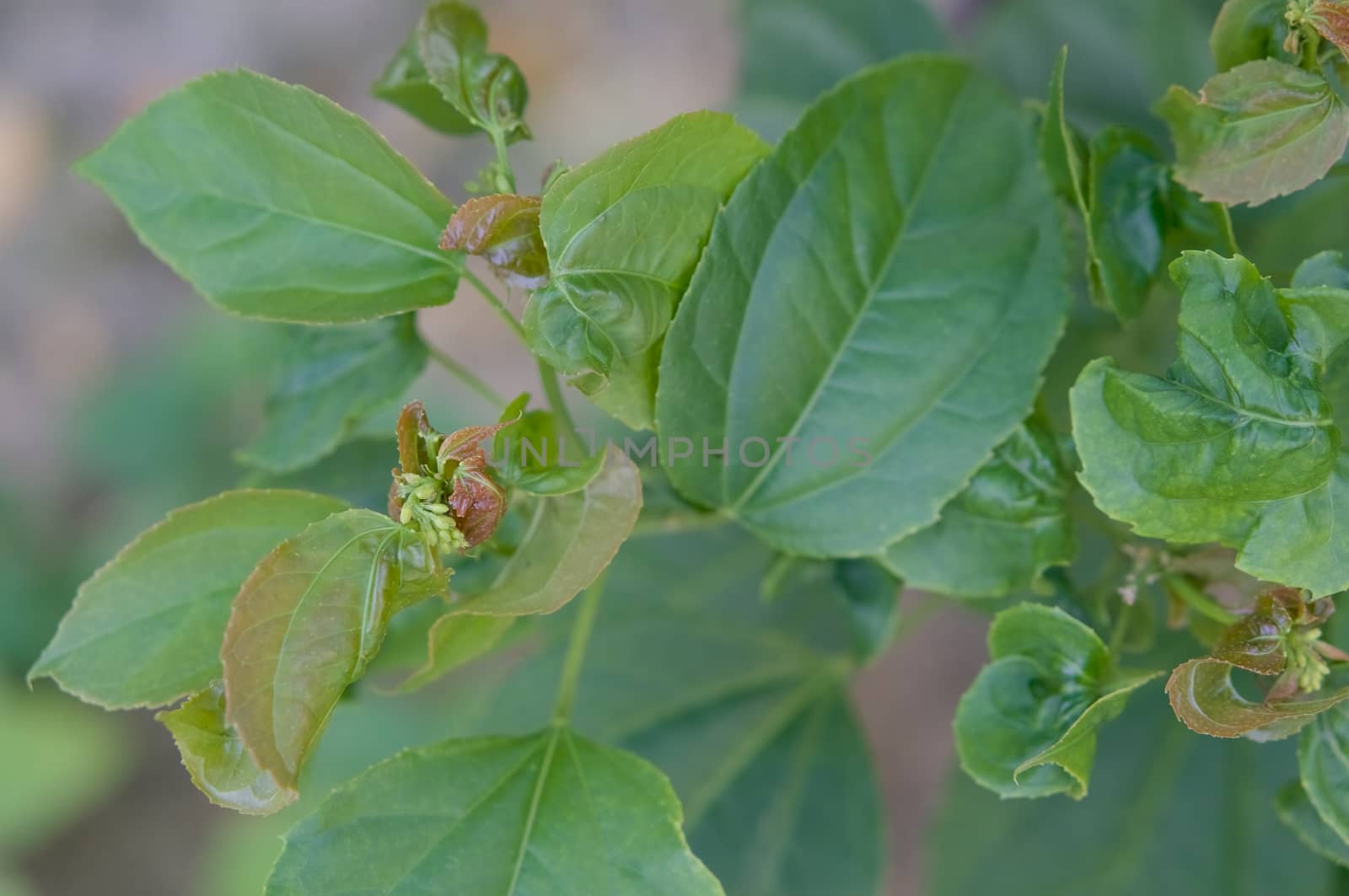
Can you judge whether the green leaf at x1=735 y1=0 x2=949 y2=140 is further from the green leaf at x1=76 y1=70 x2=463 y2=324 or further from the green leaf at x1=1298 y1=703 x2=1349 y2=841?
the green leaf at x1=1298 y1=703 x2=1349 y2=841

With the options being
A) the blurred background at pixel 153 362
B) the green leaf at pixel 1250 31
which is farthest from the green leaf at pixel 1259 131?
the blurred background at pixel 153 362

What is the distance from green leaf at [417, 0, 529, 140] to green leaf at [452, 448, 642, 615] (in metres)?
0.19

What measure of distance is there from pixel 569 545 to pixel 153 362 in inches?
60.9

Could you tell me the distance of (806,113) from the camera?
0.57 metres

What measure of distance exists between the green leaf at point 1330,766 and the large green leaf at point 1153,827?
1.07ft

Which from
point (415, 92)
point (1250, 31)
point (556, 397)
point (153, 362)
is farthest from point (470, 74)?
point (153, 362)

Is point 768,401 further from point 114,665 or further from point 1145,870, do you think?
point 1145,870

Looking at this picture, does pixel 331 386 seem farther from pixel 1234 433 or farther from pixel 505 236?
pixel 1234 433

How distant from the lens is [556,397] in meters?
0.58

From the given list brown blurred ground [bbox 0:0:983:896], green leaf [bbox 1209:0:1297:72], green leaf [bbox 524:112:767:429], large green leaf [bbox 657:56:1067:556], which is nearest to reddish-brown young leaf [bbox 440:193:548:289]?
green leaf [bbox 524:112:767:429]

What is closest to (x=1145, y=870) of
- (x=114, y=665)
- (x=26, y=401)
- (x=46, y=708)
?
(x=114, y=665)

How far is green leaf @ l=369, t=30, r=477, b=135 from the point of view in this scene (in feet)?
1.98

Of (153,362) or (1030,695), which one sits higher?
(1030,695)

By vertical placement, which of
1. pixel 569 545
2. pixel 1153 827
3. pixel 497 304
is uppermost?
pixel 497 304
